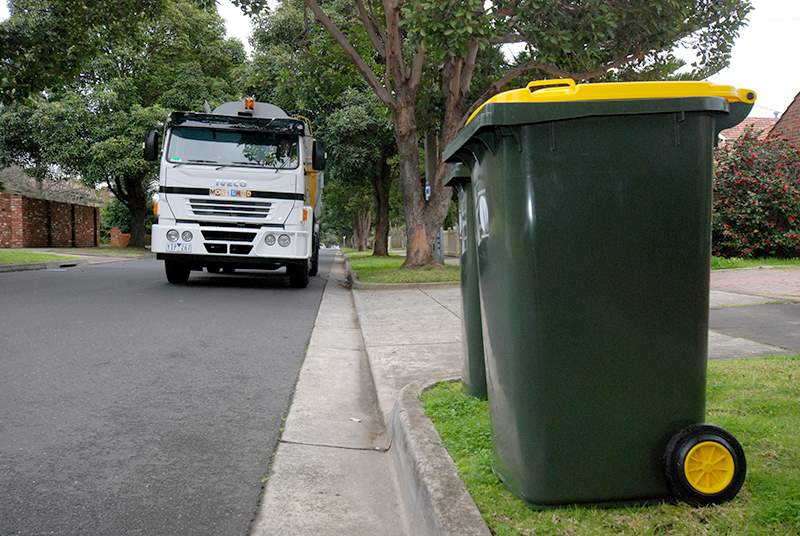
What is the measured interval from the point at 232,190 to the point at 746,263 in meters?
10.3

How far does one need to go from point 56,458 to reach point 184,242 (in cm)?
801

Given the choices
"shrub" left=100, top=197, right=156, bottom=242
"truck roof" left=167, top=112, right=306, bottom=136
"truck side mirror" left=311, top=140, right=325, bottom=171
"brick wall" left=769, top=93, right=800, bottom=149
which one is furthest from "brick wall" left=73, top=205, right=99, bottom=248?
"brick wall" left=769, top=93, right=800, bottom=149

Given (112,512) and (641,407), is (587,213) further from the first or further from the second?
(112,512)

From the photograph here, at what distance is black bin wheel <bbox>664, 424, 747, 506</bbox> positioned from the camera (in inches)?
91.9

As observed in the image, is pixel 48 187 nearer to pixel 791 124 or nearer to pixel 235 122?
pixel 235 122

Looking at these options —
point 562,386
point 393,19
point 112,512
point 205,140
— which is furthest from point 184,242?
point 562,386

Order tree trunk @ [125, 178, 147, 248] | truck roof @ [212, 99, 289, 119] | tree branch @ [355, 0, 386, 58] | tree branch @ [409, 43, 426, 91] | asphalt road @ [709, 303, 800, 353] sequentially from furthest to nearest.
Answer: tree trunk @ [125, 178, 147, 248], tree branch @ [409, 43, 426, 91], tree branch @ [355, 0, 386, 58], truck roof @ [212, 99, 289, 119], asphalt road @ [709, 303, 800, 353]

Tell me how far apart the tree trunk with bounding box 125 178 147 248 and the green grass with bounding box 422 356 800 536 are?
32.9m

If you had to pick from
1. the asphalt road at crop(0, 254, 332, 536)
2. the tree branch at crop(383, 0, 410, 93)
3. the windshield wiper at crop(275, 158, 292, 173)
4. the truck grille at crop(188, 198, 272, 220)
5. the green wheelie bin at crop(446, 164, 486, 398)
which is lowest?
the asphalt road at crop(0, 254, 332, 536)

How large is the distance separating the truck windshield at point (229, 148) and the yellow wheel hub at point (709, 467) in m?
9.57

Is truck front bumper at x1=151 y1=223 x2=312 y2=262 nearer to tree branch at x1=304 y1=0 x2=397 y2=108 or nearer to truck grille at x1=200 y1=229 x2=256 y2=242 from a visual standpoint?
truck grille at x1=200 y1=229 x2=256 y2=242

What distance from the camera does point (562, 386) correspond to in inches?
91.0

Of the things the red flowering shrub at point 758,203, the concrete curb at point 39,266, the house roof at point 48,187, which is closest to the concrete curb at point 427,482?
the red flowering shrub at point 758,203

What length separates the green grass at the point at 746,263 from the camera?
544 inches
